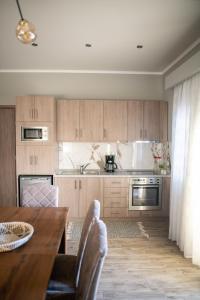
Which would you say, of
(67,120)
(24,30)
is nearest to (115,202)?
(67,120)

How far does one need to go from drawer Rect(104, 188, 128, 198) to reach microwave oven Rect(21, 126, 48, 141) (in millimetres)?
1437

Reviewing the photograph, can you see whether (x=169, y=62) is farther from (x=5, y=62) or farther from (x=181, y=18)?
(x=5, y=62)

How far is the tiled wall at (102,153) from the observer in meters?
4.70

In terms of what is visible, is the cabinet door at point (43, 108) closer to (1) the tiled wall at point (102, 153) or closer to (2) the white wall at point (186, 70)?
(1) the tiled wall at point (102, 153)

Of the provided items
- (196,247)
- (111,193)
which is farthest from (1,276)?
(111,193)

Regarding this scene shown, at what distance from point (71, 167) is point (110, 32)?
268 cm

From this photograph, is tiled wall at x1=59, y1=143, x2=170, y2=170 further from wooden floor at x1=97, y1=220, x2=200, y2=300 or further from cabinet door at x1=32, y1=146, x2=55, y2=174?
wooden floor at x1=97, y1=220, x2=200, y2=300

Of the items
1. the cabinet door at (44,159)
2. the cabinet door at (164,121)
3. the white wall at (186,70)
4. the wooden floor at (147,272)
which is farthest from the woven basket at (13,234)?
the cabinet door at (164,121)

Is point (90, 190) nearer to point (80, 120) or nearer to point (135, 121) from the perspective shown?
point (80, 120)

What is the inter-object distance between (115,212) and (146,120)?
1.80 meters

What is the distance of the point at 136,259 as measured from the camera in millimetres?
2973

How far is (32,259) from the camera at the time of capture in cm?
150

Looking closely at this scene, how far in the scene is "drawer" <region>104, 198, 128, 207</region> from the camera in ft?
13.9

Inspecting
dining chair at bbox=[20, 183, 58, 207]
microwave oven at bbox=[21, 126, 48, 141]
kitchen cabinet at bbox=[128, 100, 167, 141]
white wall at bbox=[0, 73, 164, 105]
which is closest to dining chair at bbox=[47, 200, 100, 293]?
dining chair at bbox=[20, 183, 58, 207]
